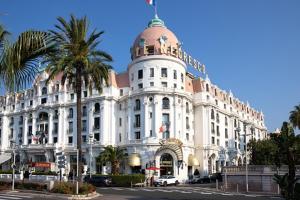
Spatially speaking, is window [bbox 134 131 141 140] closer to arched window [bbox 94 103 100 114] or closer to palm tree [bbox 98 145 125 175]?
palm tree [bbox 98 145 125 175]

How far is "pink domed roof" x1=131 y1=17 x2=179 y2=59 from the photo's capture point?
249 feet

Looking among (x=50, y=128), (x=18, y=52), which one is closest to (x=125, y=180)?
(x=50, y=128)

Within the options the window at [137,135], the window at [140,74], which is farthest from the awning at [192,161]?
the window at [140,74]

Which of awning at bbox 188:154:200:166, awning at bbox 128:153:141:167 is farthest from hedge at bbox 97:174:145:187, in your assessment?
awning at bbox 188:154:200:166

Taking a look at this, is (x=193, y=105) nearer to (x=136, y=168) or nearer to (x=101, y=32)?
(x=136, y=168)

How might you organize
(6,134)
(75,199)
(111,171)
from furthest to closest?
(6,134)
(111,171)
(75,199)

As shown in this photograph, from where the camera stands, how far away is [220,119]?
89125 millimetres

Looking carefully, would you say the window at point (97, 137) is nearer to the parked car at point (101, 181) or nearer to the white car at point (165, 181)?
the white car at point (165, 181)

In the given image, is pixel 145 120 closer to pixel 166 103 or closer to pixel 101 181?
pixel 166 103

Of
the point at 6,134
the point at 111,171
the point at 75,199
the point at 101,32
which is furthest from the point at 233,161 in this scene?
the point at 75,199

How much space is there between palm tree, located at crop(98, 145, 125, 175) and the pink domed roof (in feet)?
65.0

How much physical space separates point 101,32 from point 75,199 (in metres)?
17.4

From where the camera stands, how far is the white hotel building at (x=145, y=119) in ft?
239

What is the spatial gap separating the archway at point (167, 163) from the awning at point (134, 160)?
4.29 metres
